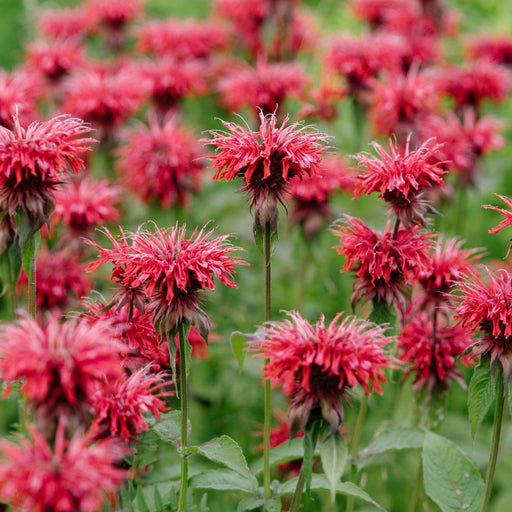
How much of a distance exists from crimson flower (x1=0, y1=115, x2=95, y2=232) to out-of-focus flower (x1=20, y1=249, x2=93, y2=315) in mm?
557

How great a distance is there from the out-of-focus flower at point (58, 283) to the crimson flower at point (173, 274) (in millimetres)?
657

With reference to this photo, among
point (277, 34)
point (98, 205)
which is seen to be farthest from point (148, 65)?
point (98, 205)

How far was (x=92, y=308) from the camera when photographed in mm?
1708

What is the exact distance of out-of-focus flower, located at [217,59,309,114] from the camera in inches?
111

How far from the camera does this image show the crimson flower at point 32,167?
1.52 metres

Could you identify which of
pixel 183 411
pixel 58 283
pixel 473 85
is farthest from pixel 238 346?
pixel 473 85

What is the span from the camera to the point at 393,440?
1820mm

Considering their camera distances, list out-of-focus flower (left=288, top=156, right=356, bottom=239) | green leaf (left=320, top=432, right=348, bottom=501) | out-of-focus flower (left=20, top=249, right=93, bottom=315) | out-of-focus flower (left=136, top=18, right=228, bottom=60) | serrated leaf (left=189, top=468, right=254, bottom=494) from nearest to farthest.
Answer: green leaf (left=320, top=432, right=348, bottom=501)
serrated leaf (left=189, top=468, right=254, bottom=494)
out-of-focus flower (left=20, top=249, right=93, bottom=315)
out-of-focus flower (left=288, top=156, right=356, bottom=239)
out-of-focus flower (left=136, top=18, right=228, bottom=60)

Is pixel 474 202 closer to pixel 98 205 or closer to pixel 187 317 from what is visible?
pixel 98 205

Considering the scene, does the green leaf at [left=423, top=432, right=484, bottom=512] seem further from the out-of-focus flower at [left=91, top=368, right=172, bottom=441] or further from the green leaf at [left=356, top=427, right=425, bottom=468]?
the out-of-focus flower at [left=91, top=368, right=172, bottom=441]

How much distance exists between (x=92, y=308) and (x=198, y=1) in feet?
13.0

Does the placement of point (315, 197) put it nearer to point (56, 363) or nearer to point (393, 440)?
point (393, 440)

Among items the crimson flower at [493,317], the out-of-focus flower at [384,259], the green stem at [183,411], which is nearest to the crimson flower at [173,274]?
the green stem at [183,411]

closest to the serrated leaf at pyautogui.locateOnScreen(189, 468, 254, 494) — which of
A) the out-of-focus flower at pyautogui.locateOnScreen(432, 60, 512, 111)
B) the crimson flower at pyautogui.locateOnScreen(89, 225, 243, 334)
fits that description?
the crimson flower at pyautogui.locateOnScreen(89, 225, 243, 334)
